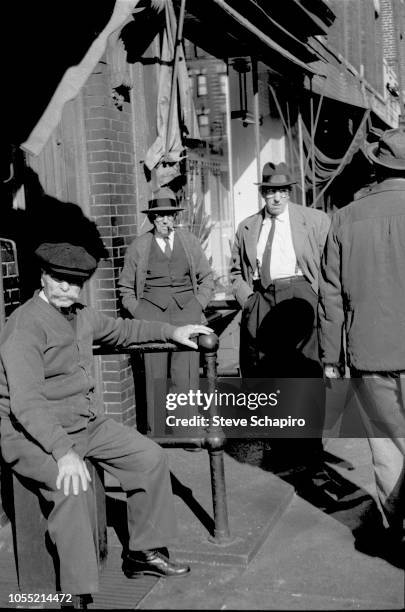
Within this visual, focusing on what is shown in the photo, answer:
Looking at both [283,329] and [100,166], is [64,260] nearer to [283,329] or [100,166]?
[100,166]

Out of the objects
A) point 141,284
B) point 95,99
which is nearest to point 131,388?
point 141,284

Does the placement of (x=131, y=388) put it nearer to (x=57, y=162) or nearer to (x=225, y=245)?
(x=57, y=162)

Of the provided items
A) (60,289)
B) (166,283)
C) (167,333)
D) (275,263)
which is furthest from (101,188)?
(60,289)

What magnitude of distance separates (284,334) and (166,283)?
1003mm

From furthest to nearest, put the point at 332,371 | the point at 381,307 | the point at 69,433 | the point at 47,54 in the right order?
the point at 47,54
the point at 332,371
the point at 381,307
the point at 69,433

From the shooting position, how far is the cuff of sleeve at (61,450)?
352 cm

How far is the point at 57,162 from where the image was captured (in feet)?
20.9

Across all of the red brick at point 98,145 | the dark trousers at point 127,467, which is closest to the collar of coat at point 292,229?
the red brick at point 98,145

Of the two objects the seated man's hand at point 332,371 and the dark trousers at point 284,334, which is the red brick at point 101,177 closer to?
the dark trousers at point 284,334

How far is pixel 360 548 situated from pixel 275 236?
8.79ft

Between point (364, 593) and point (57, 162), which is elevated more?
point (57, 162)

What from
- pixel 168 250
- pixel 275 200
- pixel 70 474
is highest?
pixel 275 200

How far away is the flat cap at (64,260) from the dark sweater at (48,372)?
203mm

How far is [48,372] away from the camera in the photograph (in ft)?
12.6
